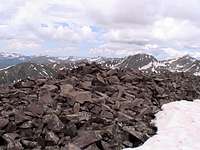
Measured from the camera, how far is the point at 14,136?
59.7 ft

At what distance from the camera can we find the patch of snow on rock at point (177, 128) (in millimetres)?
19125

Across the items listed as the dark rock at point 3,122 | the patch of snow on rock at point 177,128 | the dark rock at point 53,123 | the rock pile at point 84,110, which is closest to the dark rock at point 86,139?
the rock pile at point 84,110

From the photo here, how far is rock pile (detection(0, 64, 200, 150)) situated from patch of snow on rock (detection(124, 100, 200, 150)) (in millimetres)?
672

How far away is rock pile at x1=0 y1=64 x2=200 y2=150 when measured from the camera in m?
18.4

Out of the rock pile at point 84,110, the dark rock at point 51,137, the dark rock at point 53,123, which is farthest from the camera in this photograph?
the dark rock at point 53,123

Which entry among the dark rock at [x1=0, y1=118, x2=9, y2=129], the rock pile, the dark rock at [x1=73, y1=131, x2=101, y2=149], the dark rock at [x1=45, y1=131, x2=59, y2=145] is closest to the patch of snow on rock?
the rock pile

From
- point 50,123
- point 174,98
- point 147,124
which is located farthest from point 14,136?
point 174,98

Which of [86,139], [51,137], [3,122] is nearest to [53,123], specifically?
[51,137]

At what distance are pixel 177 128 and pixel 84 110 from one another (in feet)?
18.4

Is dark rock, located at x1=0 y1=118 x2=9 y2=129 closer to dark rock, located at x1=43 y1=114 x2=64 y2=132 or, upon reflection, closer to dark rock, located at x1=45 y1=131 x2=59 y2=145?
dark rock, located at x1=43 y1=114 x2=64 y2=132

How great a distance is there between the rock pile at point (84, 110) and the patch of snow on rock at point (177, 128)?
0.67 metres

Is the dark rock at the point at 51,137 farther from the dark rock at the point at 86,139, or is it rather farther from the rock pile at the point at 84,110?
the dark rock at the point at 86,139

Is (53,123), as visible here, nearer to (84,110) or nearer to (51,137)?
(51,137)

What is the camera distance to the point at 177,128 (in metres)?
21.5
